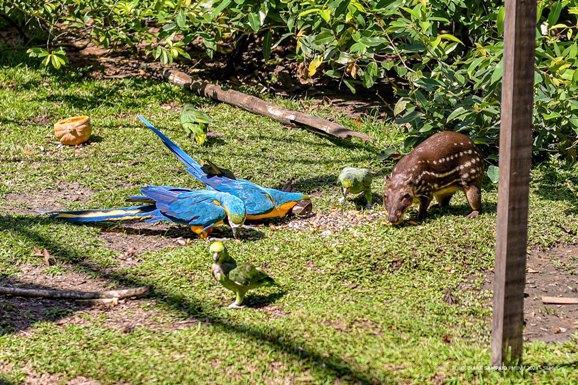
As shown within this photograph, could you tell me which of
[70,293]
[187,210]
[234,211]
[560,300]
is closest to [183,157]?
[187,210]

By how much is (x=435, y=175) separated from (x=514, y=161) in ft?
8.66

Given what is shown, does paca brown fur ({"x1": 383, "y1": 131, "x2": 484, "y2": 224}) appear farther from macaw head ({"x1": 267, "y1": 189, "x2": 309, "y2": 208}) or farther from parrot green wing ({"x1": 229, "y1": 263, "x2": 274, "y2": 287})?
parrot green wing ({"x1": 229, "y1": 263, "x2": 274, "y2": 287})

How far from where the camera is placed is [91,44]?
1173cm

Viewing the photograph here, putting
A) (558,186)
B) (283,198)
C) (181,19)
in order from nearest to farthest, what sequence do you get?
(283,198), (558,186), (181,19)

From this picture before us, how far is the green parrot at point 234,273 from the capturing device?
4.91 meters

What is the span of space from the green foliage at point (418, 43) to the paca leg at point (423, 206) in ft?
3.73

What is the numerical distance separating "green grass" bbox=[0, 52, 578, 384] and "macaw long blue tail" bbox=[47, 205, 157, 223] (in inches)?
3.6

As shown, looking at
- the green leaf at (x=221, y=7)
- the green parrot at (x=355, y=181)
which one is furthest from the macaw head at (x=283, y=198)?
the green leaf at (x=221, y=7)

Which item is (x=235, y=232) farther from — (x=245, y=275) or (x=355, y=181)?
(x=245, y=275)

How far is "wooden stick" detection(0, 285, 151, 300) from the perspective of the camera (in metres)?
5.25

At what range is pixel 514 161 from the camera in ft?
12.4

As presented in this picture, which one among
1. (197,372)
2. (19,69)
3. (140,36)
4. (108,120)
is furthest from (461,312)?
(19,69)

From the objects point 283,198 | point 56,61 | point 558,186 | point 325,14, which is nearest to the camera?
point 283,198

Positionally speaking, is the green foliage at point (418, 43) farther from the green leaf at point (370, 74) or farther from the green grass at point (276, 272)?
the green grass at point (276, 272)
